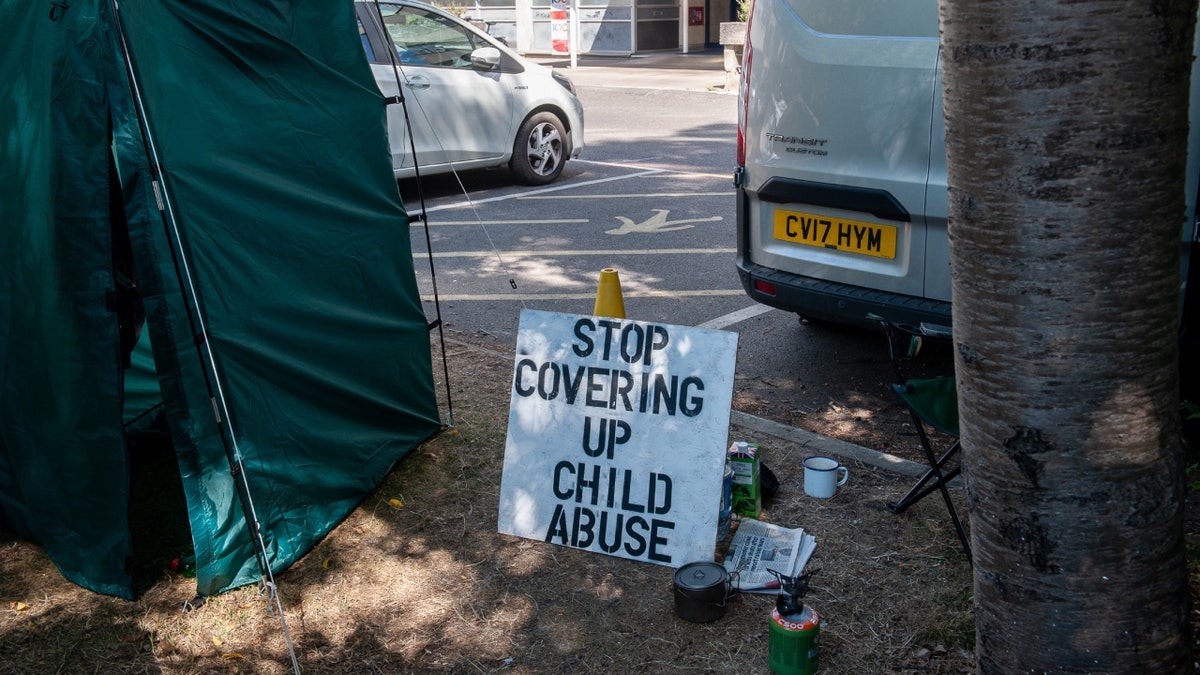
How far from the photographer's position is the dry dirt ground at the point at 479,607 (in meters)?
3.38

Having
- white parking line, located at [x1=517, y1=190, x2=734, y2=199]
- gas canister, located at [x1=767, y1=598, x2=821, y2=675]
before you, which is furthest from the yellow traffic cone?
white parking line, located at [x1=517, y1=190, x2=734, y2=199]

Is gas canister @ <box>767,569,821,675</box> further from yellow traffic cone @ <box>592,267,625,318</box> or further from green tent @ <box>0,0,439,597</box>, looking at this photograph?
green tent @ <box>0,0,439,597</box>

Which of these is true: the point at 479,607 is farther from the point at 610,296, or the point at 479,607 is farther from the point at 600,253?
the point at 600,253

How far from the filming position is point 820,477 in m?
4.26

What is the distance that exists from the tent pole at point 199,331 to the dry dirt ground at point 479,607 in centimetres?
18

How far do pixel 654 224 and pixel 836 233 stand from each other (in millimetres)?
3990

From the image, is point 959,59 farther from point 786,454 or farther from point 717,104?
point 717,104

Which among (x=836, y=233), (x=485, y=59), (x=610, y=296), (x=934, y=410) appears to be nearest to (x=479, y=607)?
(x=610, y=296)

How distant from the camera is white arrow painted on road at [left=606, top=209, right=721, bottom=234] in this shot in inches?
341

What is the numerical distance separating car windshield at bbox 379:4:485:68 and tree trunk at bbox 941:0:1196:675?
8.16m

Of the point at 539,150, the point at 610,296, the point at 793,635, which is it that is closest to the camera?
the point at 793,635

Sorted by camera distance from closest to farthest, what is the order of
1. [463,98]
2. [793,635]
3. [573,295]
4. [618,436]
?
[793,635], [618,436], [573,295], [463,98]

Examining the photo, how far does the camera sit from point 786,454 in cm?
467

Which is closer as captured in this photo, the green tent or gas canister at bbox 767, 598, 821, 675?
gas canister at bbox 767, 598, 821, 675
